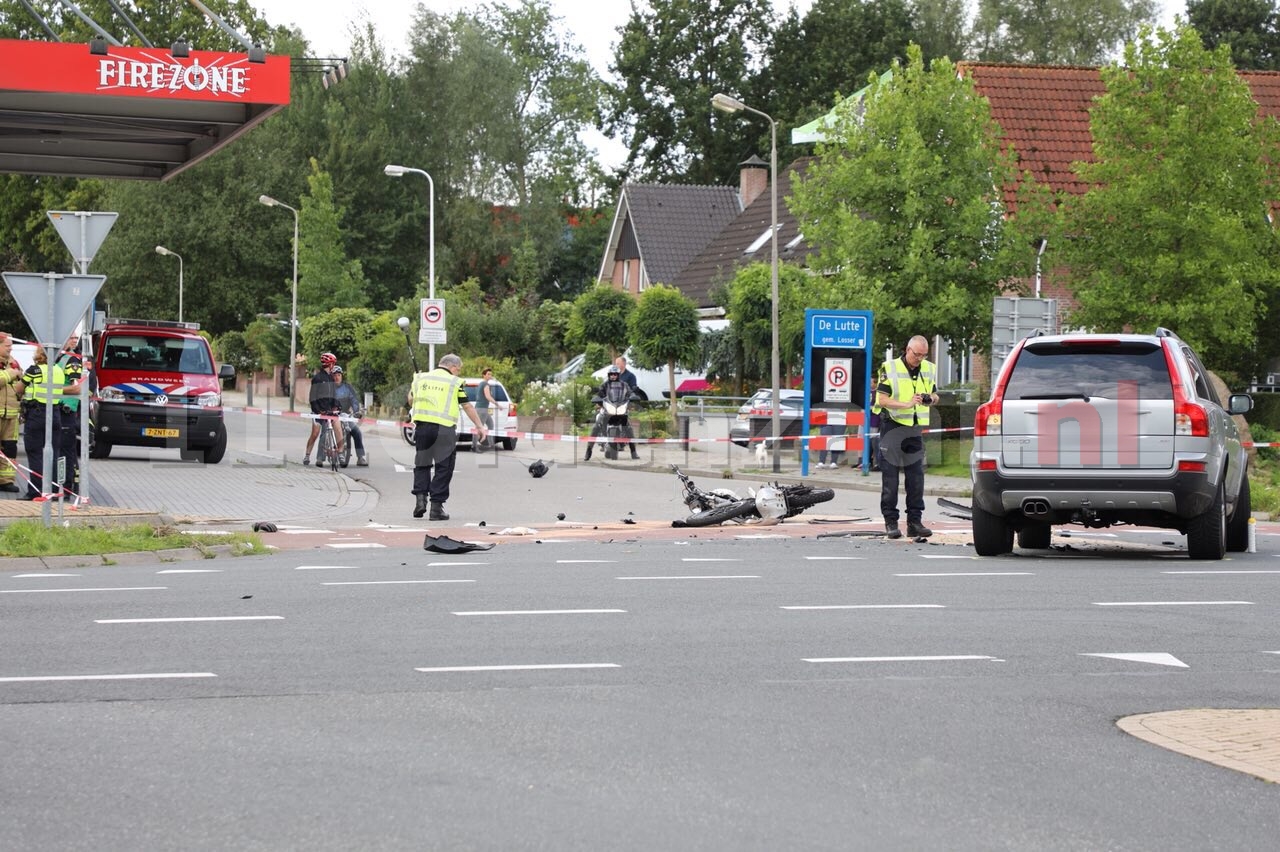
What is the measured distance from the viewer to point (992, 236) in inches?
1235

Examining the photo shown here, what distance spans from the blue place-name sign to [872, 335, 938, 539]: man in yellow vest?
435 inches

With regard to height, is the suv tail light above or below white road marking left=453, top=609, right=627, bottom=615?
above

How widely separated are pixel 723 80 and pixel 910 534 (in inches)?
2226

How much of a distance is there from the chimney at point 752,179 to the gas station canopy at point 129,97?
38.5m

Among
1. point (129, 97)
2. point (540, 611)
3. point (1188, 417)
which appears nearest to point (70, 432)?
point (129, 97)

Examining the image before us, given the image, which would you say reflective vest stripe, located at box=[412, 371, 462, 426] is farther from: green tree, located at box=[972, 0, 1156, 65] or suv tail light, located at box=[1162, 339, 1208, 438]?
green tree, located at box=[972, 0, 1156, 65]

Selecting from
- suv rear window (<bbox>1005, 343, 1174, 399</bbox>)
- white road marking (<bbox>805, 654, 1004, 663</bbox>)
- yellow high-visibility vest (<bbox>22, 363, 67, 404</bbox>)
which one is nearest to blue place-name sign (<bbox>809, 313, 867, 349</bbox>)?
yellow high-visibility vest (<bbox>22, 363, 67, 404</bbox>)

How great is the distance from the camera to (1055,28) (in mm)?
70500

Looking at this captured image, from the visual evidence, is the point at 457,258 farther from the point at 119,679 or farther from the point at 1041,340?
the point at 119,679

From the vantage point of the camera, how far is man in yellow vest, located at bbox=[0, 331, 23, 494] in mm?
20562

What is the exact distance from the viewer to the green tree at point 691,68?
232ft

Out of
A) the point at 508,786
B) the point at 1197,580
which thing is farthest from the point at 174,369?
the point at 508,786

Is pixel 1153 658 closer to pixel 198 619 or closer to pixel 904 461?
pixel 198 619

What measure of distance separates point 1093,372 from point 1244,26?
5390 cm
